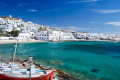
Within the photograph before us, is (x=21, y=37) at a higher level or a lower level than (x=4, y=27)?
lower

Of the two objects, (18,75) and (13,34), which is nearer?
(18,75)

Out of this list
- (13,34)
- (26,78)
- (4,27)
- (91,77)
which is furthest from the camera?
(4,27)

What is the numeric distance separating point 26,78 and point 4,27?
260 ft

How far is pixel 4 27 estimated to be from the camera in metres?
78.7

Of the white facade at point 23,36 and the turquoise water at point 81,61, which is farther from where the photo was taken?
the white facade at point 23,36

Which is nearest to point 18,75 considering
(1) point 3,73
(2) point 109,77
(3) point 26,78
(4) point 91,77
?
(3) point 26,78

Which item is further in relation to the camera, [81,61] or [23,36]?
[23,36]

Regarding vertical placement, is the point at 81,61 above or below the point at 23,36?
below

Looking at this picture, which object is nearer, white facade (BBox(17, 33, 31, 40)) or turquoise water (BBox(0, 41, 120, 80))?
turquoise water (BBox(0, 41, 120, 80))

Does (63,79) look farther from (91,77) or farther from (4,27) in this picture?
(4,27)

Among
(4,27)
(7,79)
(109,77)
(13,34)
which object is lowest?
(109,77)

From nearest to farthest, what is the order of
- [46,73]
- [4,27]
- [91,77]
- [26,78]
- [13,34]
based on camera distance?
[26,78], [46,73], [91,77], [13,34], [4,27]

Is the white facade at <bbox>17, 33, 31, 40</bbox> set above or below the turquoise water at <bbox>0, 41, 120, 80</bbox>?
above

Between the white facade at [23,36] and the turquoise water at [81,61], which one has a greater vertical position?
the white facade at [23,36]
